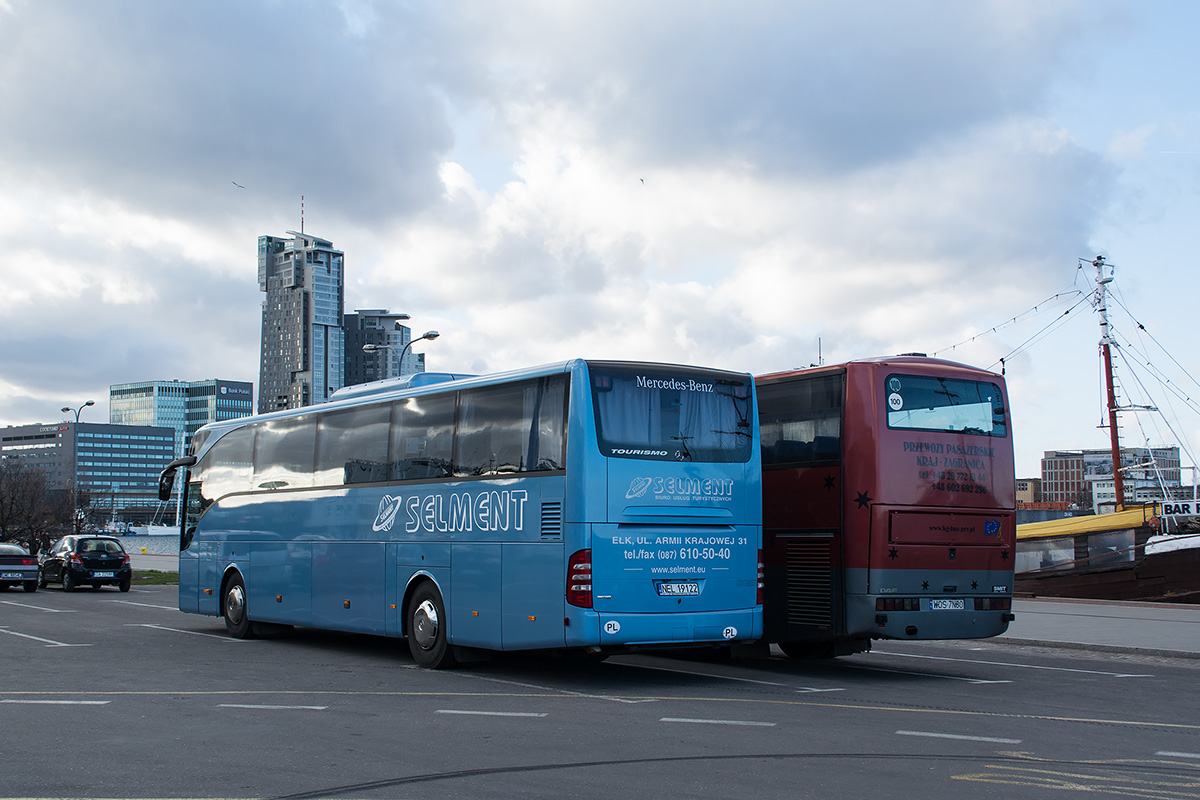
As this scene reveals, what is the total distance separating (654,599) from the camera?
486 inches

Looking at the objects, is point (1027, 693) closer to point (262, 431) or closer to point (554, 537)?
point (554, 537)

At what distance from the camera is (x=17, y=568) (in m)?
31.3

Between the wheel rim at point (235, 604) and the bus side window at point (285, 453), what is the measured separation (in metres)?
1.76

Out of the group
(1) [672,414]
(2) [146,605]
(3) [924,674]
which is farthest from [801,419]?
(2) [146,605]

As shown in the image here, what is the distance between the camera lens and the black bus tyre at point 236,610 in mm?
18391

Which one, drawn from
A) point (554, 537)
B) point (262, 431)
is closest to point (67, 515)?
point (262, 431)

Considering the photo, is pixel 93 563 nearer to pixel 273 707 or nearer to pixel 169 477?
pixel 169 477

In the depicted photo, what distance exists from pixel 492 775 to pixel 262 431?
11.9 m

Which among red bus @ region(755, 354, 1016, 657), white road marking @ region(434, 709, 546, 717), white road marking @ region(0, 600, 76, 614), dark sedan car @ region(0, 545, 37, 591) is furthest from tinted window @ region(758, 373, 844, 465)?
dark sedan car @ region(0, 545, 37, 591)

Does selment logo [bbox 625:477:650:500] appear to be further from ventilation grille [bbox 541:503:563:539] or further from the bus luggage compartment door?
ventilation grille [bbox 541:503:563:539]

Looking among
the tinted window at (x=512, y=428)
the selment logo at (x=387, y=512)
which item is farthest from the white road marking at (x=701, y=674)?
the selment logo at (x=387, y=512)

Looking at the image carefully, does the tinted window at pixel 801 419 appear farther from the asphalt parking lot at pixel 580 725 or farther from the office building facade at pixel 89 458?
the office building facade at pixel 89 458

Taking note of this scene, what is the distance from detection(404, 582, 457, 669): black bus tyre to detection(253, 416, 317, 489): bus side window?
326 cm

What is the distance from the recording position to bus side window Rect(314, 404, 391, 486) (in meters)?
15.3
